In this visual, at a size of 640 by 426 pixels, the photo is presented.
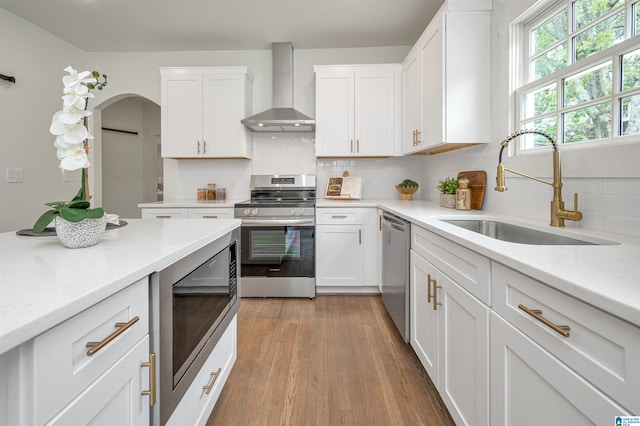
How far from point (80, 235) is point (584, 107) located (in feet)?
7.08

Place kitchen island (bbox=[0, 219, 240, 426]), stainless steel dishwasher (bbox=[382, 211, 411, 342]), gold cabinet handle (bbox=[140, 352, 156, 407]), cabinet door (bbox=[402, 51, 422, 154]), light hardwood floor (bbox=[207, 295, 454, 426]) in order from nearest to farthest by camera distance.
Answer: kitchen island (bbox=[0, 219, 240, 426]) → gold cabinet handle (bbox=[140, 352, 156, 407]) → light hardwood floor (bbox=[207, 295, 454, 426]) → stainless steel dishwasher (bbox=[382, 211, 411, 342]) → cabinet door (bbox=[402, 51, 422, 154])

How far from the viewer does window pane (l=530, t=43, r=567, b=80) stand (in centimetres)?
174

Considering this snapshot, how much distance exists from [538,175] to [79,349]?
6.76 ft

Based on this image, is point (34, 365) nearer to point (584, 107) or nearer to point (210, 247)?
point (210, 247)

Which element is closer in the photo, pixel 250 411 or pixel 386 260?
pixel 250 411

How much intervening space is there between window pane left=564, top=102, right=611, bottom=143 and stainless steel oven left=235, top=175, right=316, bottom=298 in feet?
6.73

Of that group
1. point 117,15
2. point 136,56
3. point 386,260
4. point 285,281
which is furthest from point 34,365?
point 136,56

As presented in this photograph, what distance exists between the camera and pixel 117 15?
3.11 m

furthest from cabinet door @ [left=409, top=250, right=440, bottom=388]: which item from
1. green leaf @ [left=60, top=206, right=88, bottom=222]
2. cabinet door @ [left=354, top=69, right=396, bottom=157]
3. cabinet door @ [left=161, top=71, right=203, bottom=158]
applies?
cabinet door @ [left=161, top=71, right=203, bottom=158]

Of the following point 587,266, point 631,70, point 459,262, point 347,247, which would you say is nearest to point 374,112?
point 347,247

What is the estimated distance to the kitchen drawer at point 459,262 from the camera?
1136 millimetres

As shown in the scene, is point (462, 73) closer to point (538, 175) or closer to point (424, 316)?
point (538, 175)

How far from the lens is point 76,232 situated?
1.00 metres

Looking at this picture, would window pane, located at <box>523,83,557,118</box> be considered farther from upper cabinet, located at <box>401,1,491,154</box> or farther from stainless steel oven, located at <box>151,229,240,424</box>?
stainless steel oven, located at <box>151,229,240,424</box>
